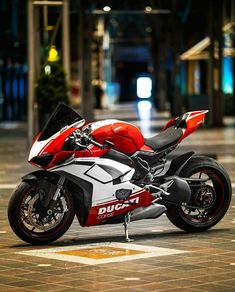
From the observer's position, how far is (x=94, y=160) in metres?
11.3

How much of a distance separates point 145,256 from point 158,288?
164 centimetres

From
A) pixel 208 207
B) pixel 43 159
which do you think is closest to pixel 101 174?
pixel 43 159

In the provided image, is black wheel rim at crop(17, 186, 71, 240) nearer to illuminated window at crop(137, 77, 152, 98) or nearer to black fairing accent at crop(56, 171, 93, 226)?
black fairing accent at crop(56, 171, 93, 226)

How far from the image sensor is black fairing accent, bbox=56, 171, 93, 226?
1121 cm

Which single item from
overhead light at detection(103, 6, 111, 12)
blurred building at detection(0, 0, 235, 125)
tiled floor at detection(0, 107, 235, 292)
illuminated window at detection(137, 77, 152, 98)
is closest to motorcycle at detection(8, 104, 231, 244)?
tiled floor at detection(0, 107, 235, 292)

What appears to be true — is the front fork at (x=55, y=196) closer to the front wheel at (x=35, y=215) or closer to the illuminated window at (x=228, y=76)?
the front wheel at (x=35, y=215)

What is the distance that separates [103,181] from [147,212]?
1.91 feet

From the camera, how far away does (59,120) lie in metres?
11.3

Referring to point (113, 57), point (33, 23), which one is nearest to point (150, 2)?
point (33, 23)

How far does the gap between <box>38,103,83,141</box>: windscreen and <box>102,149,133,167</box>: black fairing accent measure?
442 mm

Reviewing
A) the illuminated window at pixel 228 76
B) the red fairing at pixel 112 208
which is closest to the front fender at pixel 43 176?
the red fairing at pixel 112 208

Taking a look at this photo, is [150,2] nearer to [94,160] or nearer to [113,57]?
[94,160]

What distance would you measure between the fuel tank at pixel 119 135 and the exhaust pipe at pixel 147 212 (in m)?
0.58

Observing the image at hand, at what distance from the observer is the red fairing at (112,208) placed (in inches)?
442
